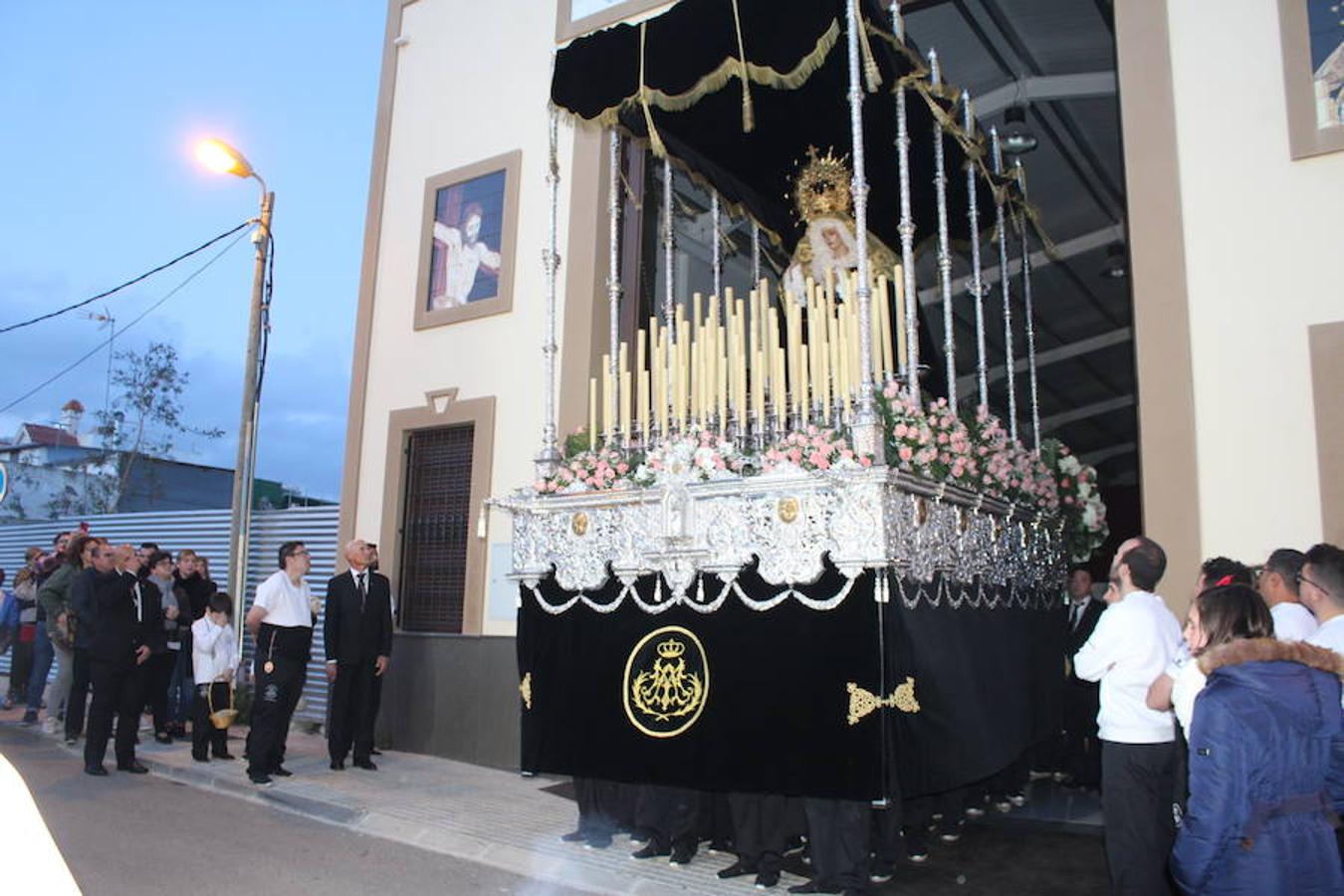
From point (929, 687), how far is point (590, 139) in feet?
22.3

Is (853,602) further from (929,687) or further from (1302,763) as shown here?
(1302,763)

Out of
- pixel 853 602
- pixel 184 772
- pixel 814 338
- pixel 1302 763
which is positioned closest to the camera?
pixel 1302 763

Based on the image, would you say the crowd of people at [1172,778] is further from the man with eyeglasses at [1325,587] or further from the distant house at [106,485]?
the distant house at [106,485]

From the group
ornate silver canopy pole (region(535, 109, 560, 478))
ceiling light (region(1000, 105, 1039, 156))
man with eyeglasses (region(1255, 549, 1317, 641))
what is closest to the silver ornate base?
ornate silver canopy pole (region(535, 109, 560, 478))

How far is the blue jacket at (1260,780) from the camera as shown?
3.01m

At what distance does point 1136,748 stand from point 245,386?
32.4 ft

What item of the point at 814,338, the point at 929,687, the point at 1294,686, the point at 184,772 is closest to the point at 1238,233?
the point at 814,338

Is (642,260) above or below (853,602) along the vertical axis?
above

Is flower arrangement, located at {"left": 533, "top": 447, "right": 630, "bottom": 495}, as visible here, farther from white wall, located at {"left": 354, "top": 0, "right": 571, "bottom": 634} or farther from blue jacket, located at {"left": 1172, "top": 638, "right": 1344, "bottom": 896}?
blue jacket, located at {"left": 1172, "top": 638, "right": 1344, "bottom": 896}

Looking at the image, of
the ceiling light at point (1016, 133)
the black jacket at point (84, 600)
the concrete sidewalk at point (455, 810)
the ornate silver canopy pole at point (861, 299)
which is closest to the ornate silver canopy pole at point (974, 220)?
the ceiling light at point (1016, 133)

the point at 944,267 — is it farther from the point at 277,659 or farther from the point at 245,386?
the point at 245,386

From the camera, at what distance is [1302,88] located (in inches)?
265

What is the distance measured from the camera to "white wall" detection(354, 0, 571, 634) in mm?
9852

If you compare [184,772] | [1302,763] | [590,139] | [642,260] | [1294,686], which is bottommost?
[184,772]
